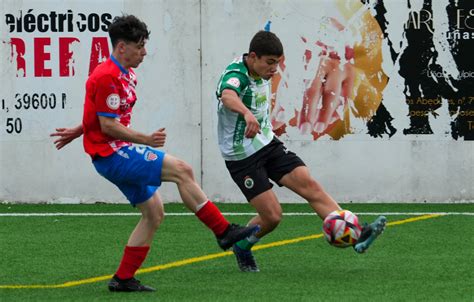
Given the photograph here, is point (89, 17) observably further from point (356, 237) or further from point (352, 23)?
point (356, 237)

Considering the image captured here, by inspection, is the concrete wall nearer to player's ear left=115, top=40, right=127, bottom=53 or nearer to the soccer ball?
the soccer ball

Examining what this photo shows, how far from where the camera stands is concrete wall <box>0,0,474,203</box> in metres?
15.1

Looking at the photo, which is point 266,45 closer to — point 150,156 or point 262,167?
point 262,167

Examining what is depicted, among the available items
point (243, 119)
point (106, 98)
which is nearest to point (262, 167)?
point (243, 119)

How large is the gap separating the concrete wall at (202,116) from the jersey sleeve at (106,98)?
7.10m

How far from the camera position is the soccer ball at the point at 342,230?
8.78 metres

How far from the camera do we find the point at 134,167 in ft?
26.3

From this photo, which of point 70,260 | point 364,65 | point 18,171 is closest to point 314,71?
point 364,65

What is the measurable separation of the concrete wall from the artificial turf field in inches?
42.9

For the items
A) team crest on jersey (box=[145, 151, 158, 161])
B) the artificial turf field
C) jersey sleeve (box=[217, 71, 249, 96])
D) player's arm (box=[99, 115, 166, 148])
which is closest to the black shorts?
jersey sleeve (box=[217, 71, 249, 96])

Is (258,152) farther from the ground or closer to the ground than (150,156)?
closer to the ground

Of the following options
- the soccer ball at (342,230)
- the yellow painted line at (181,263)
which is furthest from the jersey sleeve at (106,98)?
the soccer ball at (342,230)

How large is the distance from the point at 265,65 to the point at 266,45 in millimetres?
158

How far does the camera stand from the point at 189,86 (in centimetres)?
1516
